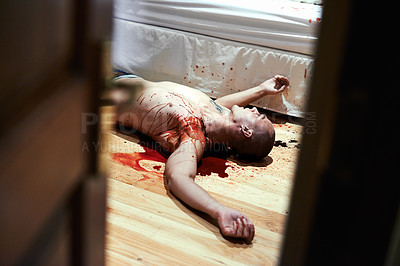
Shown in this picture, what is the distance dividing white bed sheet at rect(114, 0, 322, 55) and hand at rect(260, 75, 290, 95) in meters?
0.19

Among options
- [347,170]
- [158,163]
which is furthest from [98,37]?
[158,163]

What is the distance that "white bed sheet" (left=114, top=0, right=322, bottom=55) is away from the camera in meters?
2.68

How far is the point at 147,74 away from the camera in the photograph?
121 inches

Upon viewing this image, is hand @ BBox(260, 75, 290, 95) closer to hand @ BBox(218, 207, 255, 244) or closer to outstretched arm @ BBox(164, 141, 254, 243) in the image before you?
outstretched arm @ BBox(164, 141, 254, 243)

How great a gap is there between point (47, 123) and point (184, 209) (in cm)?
125

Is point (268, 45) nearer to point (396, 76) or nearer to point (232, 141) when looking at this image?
point (232, 141)

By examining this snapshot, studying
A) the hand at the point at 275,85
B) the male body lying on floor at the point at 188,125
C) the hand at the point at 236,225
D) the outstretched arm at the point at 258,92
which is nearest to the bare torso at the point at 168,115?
the male body lying on floor at the point at 188,125

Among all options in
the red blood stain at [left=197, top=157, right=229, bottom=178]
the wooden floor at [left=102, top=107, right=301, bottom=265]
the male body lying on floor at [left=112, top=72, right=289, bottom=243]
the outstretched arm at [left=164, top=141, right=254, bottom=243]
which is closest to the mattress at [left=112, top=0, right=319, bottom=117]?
the male body lying on floor at [left=112, top=72, right=289, bottom=243]

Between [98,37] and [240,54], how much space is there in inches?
87.9

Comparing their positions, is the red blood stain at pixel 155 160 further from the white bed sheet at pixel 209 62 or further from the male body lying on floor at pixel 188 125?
the white bed sheet at pixel 209 62

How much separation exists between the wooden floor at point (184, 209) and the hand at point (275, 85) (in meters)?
0.45

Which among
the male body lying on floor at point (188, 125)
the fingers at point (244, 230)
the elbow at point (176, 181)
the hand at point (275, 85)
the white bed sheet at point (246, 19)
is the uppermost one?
the white bed sheet at point (246, 19)

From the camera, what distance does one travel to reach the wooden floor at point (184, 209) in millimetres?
1531

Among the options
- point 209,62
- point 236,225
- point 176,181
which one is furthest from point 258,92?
point 236,225
